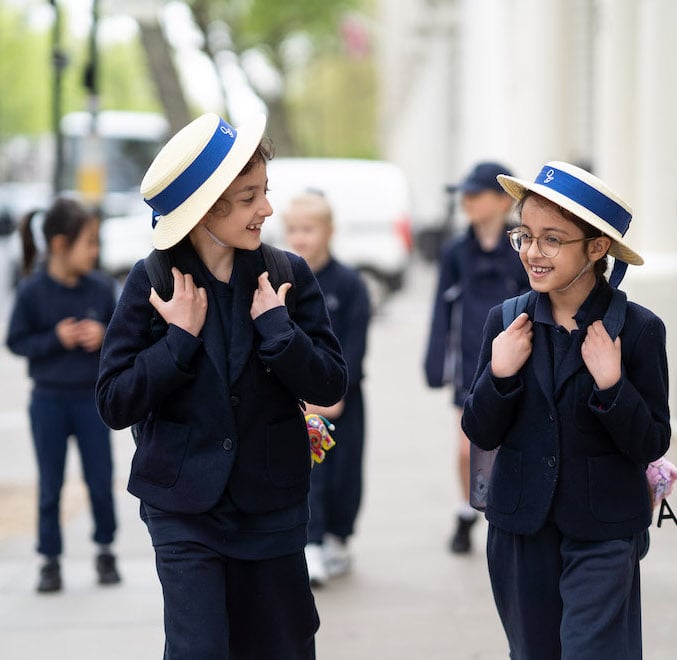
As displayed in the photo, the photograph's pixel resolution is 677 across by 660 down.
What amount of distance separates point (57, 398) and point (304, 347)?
8.85ft

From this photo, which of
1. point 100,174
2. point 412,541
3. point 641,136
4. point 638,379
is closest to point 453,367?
Result: point 412,541

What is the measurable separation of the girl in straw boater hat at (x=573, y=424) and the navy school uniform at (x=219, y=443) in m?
0.51

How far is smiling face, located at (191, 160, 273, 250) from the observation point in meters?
3.43

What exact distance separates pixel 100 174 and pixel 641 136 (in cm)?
704

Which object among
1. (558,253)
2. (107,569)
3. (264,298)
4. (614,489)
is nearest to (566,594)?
(614,489)

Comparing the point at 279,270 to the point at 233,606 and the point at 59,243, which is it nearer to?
the point at 233,606

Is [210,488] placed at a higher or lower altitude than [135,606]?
higher

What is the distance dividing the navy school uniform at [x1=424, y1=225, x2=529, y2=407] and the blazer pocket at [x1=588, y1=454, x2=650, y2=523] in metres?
2.78

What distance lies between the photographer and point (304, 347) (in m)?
3.42

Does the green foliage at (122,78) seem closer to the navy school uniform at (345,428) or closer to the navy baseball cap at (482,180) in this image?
the navy baseball cap at (482,180)

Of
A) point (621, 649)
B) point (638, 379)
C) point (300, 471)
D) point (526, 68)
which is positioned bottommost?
point (621, 649)

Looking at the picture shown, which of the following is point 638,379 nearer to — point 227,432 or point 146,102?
point 227,432

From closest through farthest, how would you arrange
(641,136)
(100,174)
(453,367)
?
(453,367), (641,136), (100,174)

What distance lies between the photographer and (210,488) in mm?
3424
